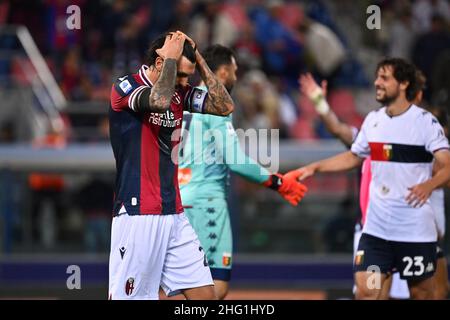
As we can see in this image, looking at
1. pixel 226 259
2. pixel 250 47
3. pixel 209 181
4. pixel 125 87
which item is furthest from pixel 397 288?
pixel 250 47

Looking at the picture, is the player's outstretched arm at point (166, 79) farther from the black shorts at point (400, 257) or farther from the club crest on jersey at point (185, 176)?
the black shorts at point (400, 257)

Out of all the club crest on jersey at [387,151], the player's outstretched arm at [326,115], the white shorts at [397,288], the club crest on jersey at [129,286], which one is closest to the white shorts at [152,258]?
the club crest on jersey at [129,286]

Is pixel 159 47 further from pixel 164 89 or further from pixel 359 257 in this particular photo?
pixel 359 257

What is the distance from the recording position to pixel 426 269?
897 cm

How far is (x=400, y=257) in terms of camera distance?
8.95 meters

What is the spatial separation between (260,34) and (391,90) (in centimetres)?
832

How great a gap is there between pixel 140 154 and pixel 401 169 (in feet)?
8.47

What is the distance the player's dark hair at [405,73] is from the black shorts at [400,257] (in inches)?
48.3

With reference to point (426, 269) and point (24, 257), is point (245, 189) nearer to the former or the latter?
point (24, 257)

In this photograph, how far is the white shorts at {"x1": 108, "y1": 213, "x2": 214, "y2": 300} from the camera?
7270mm

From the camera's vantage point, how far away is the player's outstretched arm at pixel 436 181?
28.6 ft
